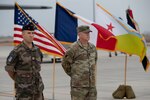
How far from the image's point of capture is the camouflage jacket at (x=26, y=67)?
7.07 m

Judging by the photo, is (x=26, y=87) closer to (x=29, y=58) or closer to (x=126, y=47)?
(x=29, y=58)

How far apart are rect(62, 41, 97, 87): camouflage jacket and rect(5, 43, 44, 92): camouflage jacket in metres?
0.93

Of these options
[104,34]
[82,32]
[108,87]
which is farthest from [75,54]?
[108,87]

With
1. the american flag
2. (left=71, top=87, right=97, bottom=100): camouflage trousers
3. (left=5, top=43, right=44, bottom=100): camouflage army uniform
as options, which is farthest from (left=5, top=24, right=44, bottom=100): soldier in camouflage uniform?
the american flag

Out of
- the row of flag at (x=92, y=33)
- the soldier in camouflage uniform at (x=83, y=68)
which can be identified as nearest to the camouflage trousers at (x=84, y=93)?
the soldier in camouflage uniform at (x=83, y=68)

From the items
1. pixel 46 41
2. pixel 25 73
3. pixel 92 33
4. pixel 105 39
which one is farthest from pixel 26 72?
pixel 46 41

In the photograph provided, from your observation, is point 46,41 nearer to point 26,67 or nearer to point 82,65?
point 82,65

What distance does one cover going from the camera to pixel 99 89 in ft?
49.7

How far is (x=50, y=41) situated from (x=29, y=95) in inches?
188

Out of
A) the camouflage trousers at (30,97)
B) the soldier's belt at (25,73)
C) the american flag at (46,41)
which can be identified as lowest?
the camouflage trousers at (30,97)

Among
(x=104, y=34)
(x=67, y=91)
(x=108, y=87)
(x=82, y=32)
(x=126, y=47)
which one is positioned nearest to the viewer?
(x=82, y=32)

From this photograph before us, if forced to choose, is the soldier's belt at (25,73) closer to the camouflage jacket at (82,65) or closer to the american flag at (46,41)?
the camouflage jacket at (82,65)

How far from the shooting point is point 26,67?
7.09m

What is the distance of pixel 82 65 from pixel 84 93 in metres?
0.42
